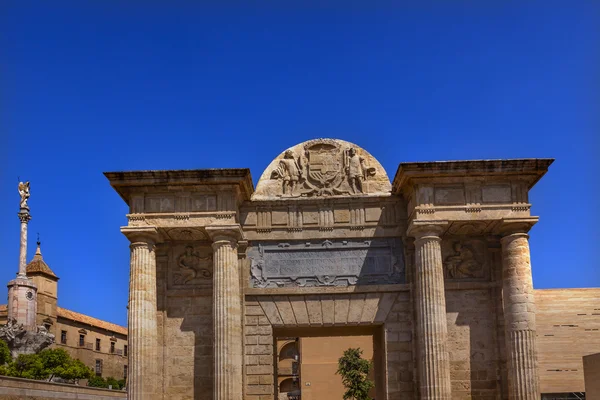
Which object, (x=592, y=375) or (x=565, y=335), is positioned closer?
(x=592, y=375)

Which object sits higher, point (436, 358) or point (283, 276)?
point (283, 276)

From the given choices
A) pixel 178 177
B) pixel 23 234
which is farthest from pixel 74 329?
pixel 178 177

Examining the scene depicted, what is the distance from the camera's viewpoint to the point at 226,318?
16.0 metres

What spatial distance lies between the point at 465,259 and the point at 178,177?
708 cm

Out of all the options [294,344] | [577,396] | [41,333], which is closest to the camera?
[577,396]

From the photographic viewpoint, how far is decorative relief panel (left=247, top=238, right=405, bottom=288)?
1702 cm

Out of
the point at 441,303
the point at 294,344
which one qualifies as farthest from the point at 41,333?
the point at 441,303

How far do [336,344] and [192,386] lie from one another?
34142 mm

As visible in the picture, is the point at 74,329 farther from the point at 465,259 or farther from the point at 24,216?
the point at 465,259

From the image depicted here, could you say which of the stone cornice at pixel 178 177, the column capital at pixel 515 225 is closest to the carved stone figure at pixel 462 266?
the column capital at pixel 515 225

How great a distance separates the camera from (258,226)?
17.3m

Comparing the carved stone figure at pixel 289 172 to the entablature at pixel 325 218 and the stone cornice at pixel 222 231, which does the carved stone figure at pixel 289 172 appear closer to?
the entablature at pixel 325 218

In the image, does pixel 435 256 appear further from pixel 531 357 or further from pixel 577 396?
pixel 577 396

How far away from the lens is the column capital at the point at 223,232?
16312mm
